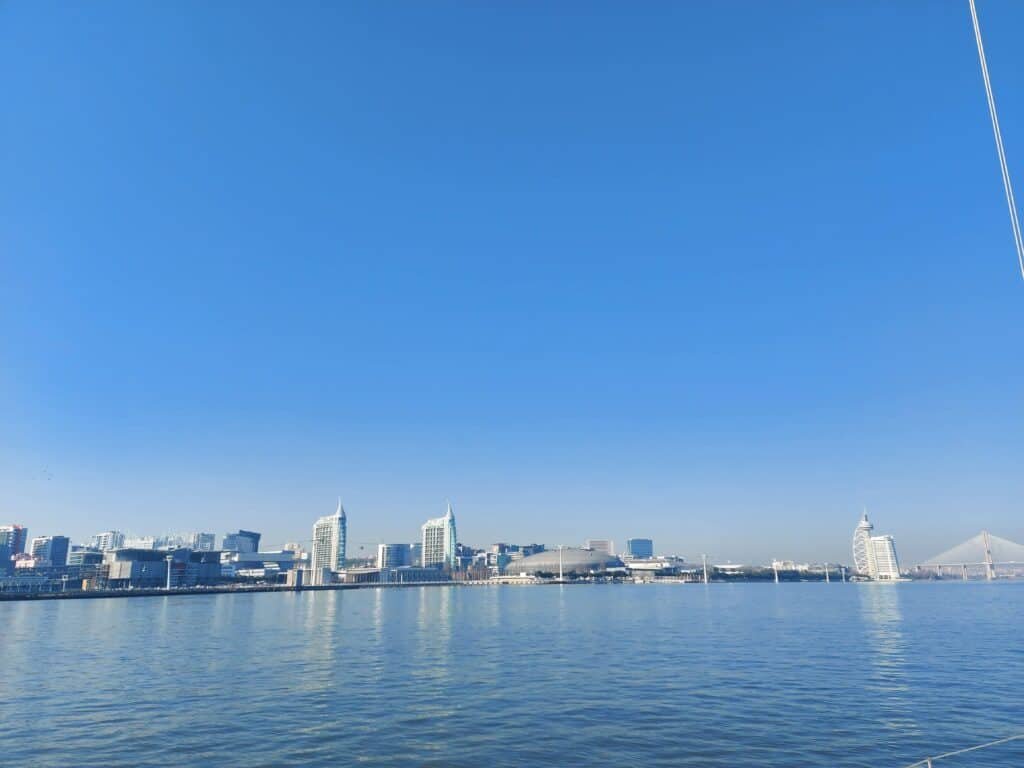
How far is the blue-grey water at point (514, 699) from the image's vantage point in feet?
90.7

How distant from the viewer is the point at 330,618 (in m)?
105

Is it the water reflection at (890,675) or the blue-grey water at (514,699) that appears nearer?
the blue-grey water at (514,699)

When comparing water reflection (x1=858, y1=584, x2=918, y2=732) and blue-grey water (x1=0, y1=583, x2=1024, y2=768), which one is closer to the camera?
blue-grey water (x1=0, y1=583, x2=1024, y2=768)

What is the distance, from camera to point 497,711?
3456cm

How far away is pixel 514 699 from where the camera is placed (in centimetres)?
3750

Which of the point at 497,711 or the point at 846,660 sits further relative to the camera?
the point at 846,660

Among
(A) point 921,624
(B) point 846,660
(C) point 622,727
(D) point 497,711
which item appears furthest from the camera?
(A) point 921,624

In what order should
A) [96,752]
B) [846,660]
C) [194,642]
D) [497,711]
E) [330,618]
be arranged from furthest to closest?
[330,618]
[194,642]
[846,660]
[497,711]
[96,752]

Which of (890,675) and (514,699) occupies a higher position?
(514,699)

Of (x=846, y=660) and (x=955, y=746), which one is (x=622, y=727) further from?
(x=846, y=660)

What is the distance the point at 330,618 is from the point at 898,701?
89.1 metres

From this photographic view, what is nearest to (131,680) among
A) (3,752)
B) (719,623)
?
(3,752)

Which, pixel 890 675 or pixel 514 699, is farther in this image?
pixel 890 675

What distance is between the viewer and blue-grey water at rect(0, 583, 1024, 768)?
2764 cm
